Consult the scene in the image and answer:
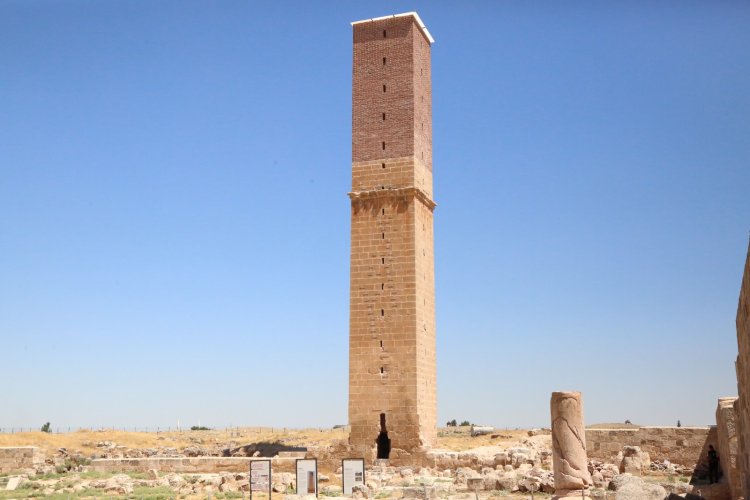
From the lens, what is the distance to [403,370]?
2753 cm

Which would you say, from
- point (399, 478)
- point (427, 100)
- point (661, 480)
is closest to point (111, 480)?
point (399, 478)

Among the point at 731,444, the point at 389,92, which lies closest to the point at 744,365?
the point at 731,444

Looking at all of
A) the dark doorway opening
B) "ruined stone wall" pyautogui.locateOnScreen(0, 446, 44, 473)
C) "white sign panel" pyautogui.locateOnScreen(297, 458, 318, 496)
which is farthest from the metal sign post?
"ruined stone wall" pyautogui.locateOnScreen(0, 446, 44, 473)

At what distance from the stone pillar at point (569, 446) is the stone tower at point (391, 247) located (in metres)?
12.0

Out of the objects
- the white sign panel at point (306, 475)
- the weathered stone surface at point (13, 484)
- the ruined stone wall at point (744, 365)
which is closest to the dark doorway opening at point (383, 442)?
the weathered stone surface at point (13, 484)

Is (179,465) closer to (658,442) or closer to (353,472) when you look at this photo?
(353,472)

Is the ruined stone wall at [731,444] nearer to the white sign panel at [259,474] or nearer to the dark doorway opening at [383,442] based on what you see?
the white sign panel at [259,474]

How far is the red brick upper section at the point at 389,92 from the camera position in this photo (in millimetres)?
29109

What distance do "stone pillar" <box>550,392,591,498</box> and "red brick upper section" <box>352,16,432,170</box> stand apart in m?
14.8

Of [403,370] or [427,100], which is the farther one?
[427,100]

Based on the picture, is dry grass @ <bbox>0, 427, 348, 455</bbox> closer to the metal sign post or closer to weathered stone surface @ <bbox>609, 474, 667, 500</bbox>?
the metal sign post

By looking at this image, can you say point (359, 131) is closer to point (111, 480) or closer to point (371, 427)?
point (371, 427)

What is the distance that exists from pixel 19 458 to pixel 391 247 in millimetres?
14949

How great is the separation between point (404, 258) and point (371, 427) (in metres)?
Answer: 5.84
